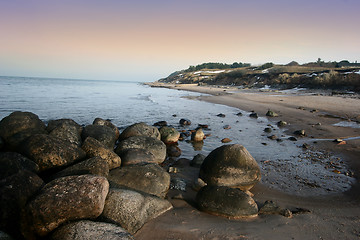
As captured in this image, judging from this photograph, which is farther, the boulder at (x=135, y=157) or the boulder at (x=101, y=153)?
the boulder at (x=135, y=157)

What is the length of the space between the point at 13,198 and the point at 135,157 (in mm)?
2950

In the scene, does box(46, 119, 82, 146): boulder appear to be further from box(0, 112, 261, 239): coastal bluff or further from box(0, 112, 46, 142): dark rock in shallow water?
box(0, 112, 46, 142): dark rock in shallow water

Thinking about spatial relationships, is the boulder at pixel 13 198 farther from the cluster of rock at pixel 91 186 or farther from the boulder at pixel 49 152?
the boulder at pixel 49 152

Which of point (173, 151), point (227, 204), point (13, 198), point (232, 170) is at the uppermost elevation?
point (13, 198)

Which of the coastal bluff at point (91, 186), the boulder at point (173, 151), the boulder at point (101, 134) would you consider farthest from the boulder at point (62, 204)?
the boulder at point (173, 151)

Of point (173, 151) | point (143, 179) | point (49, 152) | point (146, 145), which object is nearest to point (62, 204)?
point (143, 179)

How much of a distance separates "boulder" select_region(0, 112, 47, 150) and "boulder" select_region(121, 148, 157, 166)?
2.97m

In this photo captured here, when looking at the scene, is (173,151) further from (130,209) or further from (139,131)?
(130,209)

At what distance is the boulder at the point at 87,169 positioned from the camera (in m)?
4.24

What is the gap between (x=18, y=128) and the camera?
6.80 metres

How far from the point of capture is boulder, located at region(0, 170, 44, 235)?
10.1 ft

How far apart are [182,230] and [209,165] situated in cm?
214

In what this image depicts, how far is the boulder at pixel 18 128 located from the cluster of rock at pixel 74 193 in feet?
5.45

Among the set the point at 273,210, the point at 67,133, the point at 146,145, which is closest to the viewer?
the point at 273,210
